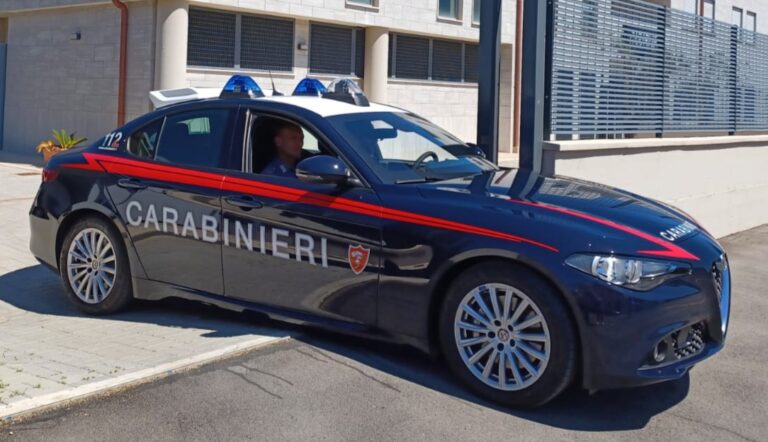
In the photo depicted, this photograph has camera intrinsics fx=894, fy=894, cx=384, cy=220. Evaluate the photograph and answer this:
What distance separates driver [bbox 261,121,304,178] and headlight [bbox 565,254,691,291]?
2097 millimetres

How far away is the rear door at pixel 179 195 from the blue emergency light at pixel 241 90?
0.64 ft

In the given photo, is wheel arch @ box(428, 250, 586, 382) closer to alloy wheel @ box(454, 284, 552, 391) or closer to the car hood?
alloy wheel @ box(454, 284, 552, 391)

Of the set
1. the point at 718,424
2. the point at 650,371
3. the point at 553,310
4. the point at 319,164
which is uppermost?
the point at 319,164

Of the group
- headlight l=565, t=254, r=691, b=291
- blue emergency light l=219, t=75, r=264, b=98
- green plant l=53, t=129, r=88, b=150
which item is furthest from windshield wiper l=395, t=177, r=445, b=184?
green plant l=53, t=129, r=88, b=150

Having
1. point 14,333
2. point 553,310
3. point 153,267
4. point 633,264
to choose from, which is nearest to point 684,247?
point 633,264

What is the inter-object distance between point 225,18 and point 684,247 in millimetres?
12374

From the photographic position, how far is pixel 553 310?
4465mm

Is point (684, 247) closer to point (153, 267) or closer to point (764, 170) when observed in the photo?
point (153, 267)

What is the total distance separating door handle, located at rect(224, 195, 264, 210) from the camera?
18.0ft

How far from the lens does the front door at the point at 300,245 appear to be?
5.11m

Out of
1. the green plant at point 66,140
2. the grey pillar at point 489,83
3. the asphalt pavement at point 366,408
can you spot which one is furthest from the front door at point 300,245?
the green plant at point 66,140

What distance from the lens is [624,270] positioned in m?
4.42

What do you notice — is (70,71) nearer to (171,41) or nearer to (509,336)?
(171,41)

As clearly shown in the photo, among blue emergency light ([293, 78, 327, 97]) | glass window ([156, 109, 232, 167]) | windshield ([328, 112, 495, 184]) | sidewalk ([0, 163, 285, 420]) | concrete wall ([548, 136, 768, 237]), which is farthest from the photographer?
concrete wall ([548, 136, 768, 237])
